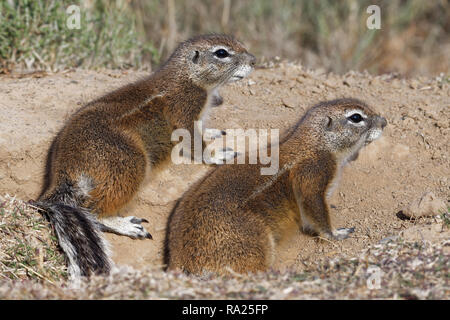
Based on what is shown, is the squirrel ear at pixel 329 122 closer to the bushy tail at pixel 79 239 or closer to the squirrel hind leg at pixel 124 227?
the squirrel hind leg at pixel 124 227

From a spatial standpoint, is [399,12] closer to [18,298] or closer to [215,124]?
[215,124]

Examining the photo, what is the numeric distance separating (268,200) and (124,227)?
4.20ft

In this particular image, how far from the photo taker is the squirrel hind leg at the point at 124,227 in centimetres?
510

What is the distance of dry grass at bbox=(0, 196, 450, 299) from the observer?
11.1 ft

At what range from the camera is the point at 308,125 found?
5.24 m

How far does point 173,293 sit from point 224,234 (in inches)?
39.3

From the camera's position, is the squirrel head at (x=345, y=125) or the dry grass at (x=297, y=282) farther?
the squirrel head at (x=345, y=125)

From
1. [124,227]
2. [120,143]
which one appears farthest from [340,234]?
[120,143]

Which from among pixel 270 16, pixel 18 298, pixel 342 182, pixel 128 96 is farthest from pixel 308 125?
pixel 270 16

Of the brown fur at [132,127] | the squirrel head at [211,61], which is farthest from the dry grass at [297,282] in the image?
the squirrel head at [211,61]

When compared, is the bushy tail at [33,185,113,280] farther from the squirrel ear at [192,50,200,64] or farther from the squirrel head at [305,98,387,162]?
the squirrel head at [305,98,387,162]

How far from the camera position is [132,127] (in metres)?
5.24

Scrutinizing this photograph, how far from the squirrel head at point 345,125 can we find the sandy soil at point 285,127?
0.51 metres

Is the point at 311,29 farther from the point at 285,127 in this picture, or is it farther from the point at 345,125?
the point at 345,125
